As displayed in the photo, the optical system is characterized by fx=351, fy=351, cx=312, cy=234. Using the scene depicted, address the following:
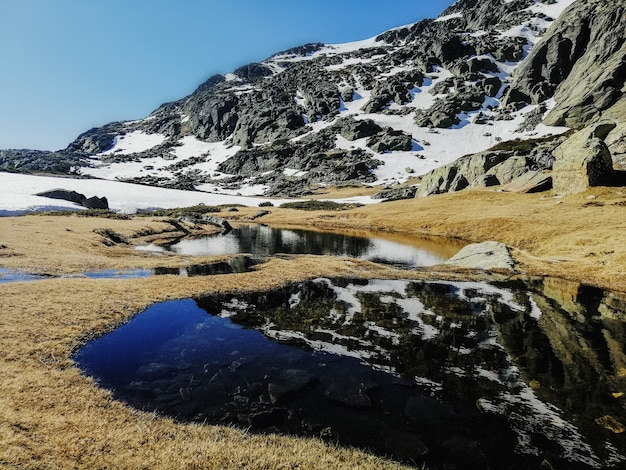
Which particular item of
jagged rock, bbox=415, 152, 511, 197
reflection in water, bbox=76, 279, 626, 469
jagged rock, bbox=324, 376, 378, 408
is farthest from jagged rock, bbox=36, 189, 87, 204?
jagged rock, bbox=324, 376, 378, 408

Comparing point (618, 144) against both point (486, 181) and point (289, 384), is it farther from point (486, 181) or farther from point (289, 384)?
point (289, 384)

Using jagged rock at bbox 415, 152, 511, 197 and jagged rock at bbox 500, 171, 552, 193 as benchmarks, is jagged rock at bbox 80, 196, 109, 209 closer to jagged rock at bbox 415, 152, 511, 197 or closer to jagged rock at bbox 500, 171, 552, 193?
jagged rock at bbox 415, 152, 511, 197

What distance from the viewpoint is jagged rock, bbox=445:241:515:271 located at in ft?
133

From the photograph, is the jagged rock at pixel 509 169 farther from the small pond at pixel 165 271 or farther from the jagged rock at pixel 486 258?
the small pond at pixel 165 271

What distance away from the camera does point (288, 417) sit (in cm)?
1262

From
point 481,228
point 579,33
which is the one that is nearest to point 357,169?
point 481,228

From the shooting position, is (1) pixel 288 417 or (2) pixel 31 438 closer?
(2) pixel 31 438

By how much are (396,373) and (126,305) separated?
57.5 feet

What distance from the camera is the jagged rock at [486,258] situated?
40.5 metres

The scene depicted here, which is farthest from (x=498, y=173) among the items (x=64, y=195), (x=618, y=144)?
(x=64, y=195)

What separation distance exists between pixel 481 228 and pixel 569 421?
5857cm

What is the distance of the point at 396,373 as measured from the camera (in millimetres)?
16125

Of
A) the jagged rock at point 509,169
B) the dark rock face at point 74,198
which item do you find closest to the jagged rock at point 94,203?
the dark rock face at point 74,198

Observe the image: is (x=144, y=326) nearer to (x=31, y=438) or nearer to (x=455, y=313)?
(x=31, y=438)
